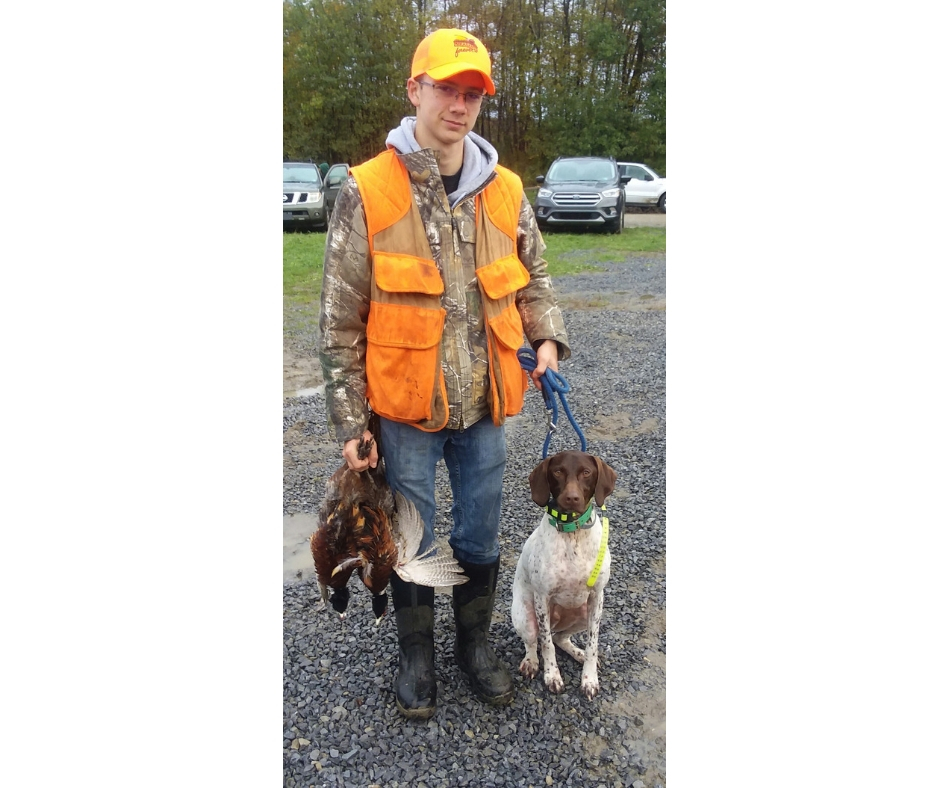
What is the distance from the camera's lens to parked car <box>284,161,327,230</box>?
2766mm

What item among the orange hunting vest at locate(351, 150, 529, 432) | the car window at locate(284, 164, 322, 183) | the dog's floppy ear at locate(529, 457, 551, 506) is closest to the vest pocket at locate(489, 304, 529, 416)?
the orange hunting vest at locate(351, 150, 529, 432)

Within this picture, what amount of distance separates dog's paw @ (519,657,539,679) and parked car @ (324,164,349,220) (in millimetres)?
1921

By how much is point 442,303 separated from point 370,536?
883mm

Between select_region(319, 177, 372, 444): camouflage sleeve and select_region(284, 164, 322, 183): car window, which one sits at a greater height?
select_region(284, 164, 322, 183): car window

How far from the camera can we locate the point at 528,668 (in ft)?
9.99

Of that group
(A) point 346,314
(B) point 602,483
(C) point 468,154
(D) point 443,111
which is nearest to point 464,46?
(D) point 443,111

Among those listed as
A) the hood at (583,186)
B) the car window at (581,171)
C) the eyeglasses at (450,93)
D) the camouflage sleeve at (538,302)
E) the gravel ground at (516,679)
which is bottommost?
the gravel ground at (516,679)

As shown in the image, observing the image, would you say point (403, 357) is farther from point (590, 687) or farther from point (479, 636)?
point (590, 687)

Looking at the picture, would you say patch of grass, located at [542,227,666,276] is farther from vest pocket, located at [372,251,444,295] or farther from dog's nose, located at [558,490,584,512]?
dog's nose, located at [558,490,584,512]

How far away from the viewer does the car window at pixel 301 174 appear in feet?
9.17

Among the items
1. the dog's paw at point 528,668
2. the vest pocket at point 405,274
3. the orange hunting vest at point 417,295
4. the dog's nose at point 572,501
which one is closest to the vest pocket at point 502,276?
the orange hunting vest at point 417,295

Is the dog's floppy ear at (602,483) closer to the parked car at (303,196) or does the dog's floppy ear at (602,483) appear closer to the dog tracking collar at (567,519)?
the dog tracking collar at (567,519)

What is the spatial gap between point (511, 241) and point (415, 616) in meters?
1.47

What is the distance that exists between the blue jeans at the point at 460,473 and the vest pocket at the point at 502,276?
470mm
